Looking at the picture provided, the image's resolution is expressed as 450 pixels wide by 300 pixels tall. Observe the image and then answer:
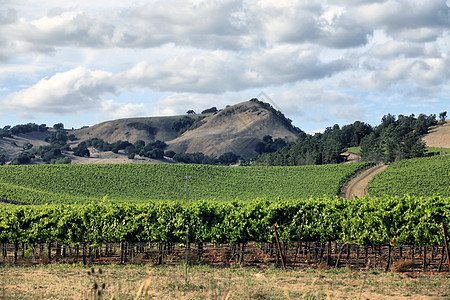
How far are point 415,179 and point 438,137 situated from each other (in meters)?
56.6

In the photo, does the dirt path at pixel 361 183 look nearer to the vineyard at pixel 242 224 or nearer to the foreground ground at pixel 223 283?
the vineyard at pixel 242 224

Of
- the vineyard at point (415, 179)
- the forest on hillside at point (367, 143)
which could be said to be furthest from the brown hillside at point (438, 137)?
the vineyard at point (415, 179)

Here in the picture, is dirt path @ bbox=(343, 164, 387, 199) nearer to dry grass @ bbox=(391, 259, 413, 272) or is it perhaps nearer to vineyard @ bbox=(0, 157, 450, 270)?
vineyard @ bbox=(0, 157, 450, 270)

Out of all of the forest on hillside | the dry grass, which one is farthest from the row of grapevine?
the forest on hillside

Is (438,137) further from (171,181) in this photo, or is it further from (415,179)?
(171,181)

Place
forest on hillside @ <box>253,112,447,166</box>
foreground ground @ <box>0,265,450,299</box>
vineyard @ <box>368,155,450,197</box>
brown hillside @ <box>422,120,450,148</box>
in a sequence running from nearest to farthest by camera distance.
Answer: foreground ground @ <box>0,265,450,299</box>
vineyard @ <box>368,155,450,197</box>
forest on hillside @ <box>253,112,447,166</box>
brown hillside @ <box>422,120,450,148</box>

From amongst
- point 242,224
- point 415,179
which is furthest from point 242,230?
point 415,179

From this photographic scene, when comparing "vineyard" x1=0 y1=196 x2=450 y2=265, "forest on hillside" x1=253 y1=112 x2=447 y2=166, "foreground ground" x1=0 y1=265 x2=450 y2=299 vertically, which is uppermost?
"forest on hillside" x1=253 y1=112 x2=447 y2=166

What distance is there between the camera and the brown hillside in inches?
5091

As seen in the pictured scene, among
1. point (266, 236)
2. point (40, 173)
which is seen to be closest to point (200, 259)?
point (266, 236)

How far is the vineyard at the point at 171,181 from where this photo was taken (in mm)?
92625

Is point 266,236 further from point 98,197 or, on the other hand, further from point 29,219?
point 98,197

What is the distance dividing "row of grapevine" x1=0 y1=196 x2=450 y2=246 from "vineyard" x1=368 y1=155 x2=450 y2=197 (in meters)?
56.3

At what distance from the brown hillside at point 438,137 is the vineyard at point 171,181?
41.7 metres
